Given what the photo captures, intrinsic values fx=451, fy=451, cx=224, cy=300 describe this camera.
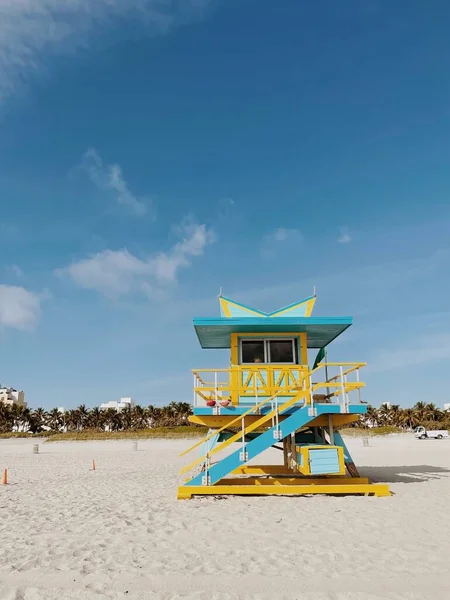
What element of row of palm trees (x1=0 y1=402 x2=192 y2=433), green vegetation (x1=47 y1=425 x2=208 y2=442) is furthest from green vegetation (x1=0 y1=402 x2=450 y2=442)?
green vegetation (x1=47 y1=425 x2=208 y2=442)

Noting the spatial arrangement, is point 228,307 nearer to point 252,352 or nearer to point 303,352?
point 252,352

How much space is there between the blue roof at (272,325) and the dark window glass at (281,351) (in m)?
0.40

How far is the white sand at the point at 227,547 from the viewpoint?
579 cm

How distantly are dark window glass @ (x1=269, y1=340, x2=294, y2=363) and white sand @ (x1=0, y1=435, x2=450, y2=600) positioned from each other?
4.55 metres

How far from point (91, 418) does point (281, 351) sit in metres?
94.5

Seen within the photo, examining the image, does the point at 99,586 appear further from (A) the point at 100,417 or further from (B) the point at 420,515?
(A) the point at 100,417

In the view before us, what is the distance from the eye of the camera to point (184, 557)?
282 inches

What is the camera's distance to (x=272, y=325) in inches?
595

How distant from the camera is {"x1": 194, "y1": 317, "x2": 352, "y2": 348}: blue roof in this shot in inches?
581

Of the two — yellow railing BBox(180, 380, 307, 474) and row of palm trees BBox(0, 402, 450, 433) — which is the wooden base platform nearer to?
yellow railing BBox(180, 380, 307, 474)

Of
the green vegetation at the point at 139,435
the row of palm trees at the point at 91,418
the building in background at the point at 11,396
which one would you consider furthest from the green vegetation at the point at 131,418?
the building in background at the point at 11,396

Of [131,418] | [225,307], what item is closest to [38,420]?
[131,418]

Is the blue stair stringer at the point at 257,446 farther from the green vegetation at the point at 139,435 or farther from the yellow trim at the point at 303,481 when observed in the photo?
the green vegetation at the point at 139,435

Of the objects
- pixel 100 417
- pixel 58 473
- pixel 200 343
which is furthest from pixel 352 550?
pixel 100 417
